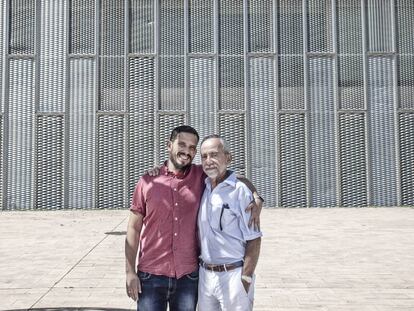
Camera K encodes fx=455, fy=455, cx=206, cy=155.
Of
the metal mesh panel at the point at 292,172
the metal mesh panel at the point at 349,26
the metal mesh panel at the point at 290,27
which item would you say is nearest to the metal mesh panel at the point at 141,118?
the metal mesh panel at the point at 292,172

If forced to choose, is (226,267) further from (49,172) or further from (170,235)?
(49,172)

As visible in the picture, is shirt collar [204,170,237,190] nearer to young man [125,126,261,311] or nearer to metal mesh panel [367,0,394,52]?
young man [125,126,261,311]

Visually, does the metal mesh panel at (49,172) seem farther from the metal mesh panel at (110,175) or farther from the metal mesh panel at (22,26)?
the metal mesh panel at (22,26)

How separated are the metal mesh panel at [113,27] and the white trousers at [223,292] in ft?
58.0

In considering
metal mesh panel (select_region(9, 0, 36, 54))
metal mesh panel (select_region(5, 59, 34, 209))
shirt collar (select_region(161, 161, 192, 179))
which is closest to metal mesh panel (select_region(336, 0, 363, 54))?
metal mesh panel (select_region(9, 0, 36, 54))

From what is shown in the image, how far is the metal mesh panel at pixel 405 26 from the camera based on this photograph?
65.2 feet

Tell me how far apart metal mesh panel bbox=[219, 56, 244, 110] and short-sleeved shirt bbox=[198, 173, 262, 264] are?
1659 centimetres

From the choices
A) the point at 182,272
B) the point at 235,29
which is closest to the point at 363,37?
the point at 235,29

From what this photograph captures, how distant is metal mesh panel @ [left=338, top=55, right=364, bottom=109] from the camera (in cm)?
1944

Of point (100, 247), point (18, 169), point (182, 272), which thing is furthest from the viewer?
point (18, 169)

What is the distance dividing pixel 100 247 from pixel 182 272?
7127mm

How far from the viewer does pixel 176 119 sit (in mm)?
19281

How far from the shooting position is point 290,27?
19.7 m

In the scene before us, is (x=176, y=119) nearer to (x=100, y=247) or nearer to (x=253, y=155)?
(x=253, y=155)
